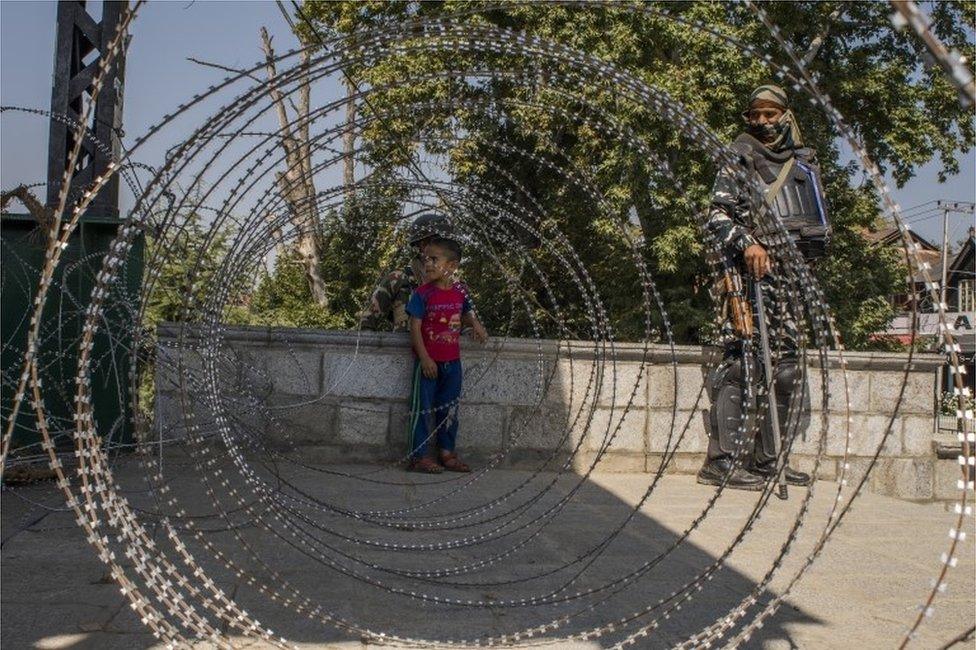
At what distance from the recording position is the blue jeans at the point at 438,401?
7.56 m

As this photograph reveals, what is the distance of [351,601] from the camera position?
3695mm

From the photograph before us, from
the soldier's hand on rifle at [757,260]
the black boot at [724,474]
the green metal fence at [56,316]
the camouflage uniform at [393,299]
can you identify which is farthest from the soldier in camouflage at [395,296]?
the soldier's hand on rifle at [757,260]

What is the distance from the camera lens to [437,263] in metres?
7.39

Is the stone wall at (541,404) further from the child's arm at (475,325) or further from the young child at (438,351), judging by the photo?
the young child at (438,351)

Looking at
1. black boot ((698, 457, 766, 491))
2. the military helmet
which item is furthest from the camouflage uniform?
black boot ((698, 457, 766, 491))

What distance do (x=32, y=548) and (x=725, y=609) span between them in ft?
8.72

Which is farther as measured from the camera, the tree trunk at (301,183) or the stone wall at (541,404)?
the stone wall at (541,404)

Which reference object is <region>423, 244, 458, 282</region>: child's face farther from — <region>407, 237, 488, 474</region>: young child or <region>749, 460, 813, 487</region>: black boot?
<region>749, 460, 813, 487</region>: black boot

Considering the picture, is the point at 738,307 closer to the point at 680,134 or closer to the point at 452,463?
the point at 452,463

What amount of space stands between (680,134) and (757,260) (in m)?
12.8

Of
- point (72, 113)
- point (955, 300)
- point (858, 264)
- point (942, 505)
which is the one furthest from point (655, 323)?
point (955, 300)

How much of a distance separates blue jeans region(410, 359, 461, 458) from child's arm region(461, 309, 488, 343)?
261 millimetres

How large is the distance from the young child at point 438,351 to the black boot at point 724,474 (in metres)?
1.63

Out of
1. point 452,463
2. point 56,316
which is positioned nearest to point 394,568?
point 452,463
